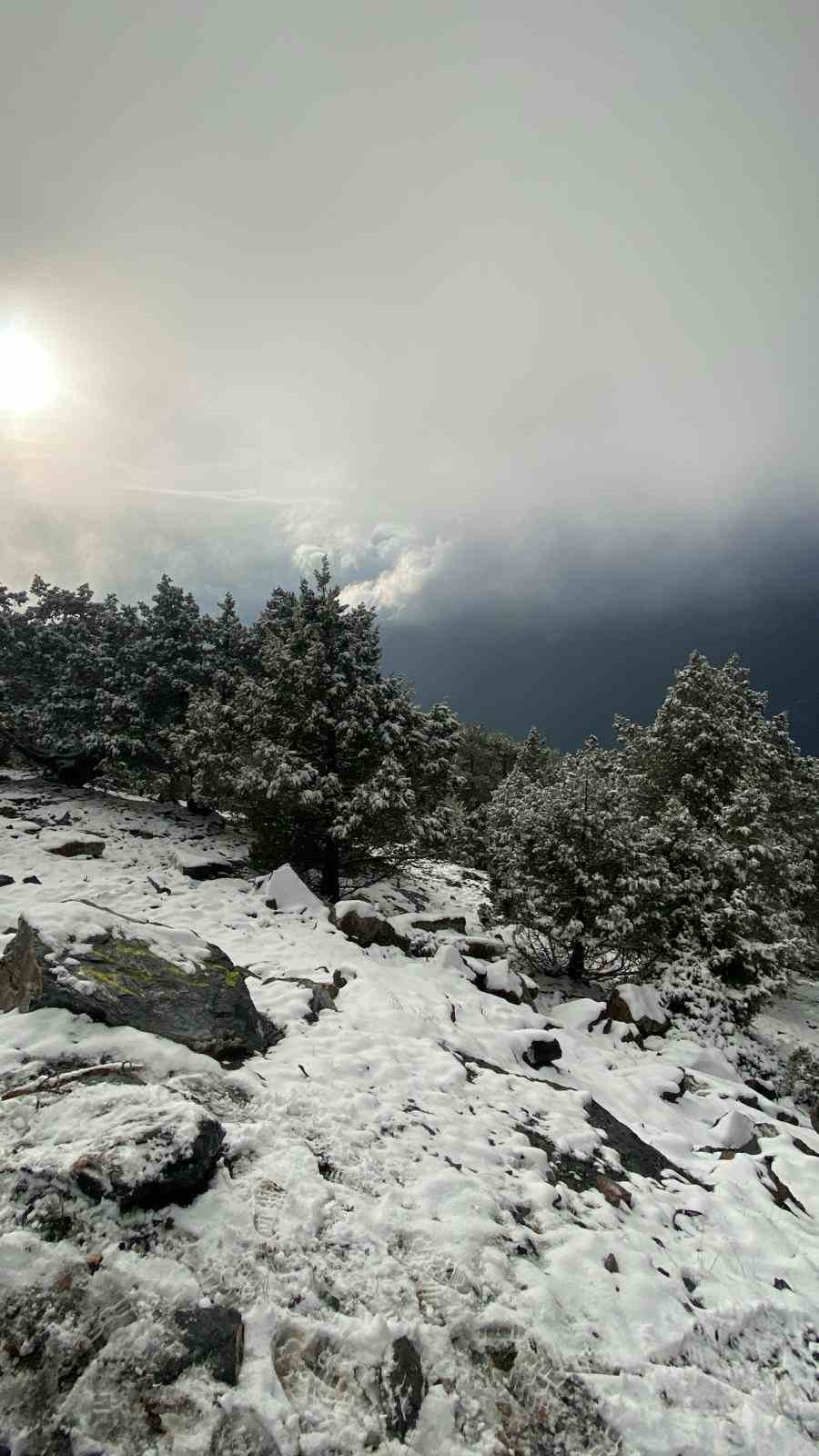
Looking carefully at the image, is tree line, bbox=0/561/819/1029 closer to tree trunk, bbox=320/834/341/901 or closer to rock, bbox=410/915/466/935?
tree trunk, bbox=320/834/341/901

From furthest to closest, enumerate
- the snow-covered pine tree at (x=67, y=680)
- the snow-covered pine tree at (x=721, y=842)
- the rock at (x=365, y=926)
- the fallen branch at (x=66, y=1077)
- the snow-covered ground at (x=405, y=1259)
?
the snow-covered pine tree at (x=67, y=680)
the snow-covered pine tree at (x=721, y=842)
the rock at (x=365, y=926)
the fallen branch at (x=66, y=1077)
the snow-covered ground at (x=405, y=1259)

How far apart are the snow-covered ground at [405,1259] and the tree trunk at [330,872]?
347 inches

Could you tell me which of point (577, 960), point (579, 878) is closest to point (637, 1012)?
point (579, 878)

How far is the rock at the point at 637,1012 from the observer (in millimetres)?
11422

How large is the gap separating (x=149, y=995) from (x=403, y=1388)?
164 inches

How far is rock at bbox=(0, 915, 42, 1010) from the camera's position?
5539 mm

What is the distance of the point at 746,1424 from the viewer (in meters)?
3.28

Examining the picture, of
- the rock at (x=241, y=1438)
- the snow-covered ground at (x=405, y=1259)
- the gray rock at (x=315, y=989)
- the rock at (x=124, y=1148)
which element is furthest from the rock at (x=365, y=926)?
the rock at (x=241, y=1438)

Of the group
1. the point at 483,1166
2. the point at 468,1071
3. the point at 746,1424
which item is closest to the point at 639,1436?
the point at 746,1424

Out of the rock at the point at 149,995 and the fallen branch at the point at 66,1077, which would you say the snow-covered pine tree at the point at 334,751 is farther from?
the fallen branch at the point at 66,1077

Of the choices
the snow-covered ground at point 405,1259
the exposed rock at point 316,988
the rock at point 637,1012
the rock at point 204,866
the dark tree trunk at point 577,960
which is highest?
the snow-covered ground at point 405,1259

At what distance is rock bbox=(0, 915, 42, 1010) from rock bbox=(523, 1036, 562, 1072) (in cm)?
638

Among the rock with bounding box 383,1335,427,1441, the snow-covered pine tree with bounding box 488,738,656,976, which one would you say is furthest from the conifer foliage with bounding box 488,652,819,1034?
the rock with bounding box 383,1335,427,1441

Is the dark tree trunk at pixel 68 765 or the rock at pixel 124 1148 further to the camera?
the dark tree trunk at pixel 68 765
